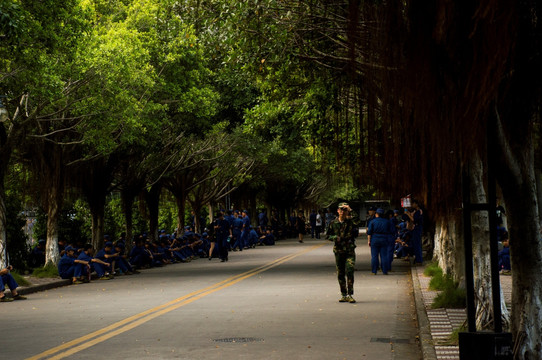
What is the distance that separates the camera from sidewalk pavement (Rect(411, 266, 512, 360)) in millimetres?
9344

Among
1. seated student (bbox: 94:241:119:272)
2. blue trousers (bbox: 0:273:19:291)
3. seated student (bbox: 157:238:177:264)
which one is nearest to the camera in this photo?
blue trousers (bbox: 0:273:19:291)

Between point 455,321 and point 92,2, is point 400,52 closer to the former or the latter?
point 455,321

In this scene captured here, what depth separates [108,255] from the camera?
24516 mm

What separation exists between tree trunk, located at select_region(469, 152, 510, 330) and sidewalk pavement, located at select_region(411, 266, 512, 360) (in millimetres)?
438

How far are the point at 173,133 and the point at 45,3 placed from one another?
18671 mm

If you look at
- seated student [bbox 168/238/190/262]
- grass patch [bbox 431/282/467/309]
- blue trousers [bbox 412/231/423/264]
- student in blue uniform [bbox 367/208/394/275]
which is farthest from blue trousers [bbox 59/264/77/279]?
grass patch [bbox 431/282/467/309]

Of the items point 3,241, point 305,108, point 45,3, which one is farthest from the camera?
point 305,108

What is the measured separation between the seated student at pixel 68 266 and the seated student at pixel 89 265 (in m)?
0.12

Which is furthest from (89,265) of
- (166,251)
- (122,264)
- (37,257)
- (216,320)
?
(216,320)

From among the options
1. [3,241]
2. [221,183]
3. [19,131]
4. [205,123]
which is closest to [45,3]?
[19,131]

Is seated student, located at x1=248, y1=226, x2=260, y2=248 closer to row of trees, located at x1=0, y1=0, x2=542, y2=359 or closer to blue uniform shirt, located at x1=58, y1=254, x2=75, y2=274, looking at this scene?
row of trees, located at x1=0, y1=0, x2=542, y2=359

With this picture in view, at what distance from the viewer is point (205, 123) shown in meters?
34.8

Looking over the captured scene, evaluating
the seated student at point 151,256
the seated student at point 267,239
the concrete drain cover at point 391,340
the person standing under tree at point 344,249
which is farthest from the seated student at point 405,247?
the seated student at point 267,239

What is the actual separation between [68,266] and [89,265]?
59 cm
